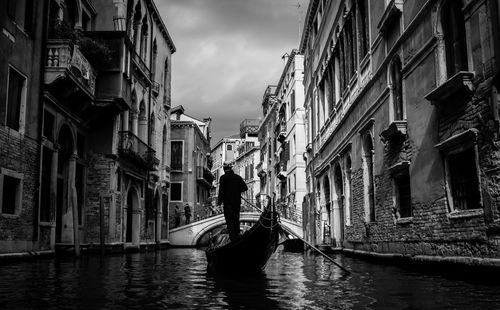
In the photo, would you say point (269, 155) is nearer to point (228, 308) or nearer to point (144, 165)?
point (144, 165)

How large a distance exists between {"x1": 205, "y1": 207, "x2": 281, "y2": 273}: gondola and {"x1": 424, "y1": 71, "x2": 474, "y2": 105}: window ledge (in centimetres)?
277

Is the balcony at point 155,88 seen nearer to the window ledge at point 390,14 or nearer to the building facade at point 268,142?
the window ledge at point 390,14

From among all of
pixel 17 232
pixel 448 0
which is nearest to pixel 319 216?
pixel 17 232

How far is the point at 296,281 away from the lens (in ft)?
22.7

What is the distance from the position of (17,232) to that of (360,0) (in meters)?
9.53

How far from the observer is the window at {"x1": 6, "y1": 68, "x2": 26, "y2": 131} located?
34.5 feet

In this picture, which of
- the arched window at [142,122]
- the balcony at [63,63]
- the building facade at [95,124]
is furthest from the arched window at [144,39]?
the balcony at [63,63]

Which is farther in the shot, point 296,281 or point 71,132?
point 71,132

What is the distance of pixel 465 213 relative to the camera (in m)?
7.13

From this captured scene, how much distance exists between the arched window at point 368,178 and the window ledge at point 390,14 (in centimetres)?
291

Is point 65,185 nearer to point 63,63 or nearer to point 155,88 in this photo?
point 63,63

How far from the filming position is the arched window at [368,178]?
504 inches

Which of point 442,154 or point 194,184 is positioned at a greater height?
point 194,184

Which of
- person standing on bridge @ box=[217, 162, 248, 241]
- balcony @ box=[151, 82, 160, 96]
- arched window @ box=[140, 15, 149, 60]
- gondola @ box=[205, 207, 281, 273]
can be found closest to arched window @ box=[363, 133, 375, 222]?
person standing on bridge @ box=[217, 162, 248, 241]
